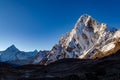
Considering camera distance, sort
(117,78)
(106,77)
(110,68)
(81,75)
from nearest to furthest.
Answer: (117,78) → (106,77) → (81,75) → (110,68)

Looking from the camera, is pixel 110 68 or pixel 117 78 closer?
pixel 117 78

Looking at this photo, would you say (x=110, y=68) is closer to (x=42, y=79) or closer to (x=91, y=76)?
(x=91, y=76)

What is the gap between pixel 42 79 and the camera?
8138cm

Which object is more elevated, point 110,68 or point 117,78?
point 110,68

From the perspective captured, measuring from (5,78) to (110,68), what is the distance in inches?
1335

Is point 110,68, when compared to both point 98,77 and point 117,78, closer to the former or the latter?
point 98,77

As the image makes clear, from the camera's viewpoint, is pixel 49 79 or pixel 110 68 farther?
pixel 110 68

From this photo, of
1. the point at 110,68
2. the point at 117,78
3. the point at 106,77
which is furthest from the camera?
the point at 110,68

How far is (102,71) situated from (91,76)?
245 inches

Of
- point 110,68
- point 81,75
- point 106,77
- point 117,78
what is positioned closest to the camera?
point 117,78

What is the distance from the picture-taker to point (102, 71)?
7962 centimetres

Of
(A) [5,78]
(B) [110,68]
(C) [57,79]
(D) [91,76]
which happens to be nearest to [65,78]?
(C) [57,79]

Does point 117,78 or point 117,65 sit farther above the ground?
point 117,65

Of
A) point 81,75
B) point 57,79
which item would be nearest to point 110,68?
point 81,75
